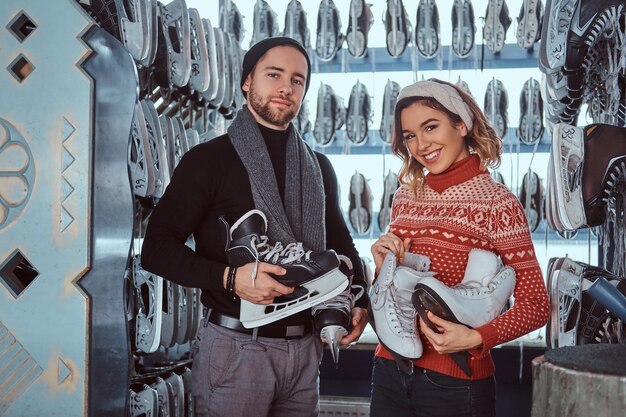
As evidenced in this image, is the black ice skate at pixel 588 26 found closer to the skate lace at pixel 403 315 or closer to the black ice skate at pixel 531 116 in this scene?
the skate lace at pixel 403 315

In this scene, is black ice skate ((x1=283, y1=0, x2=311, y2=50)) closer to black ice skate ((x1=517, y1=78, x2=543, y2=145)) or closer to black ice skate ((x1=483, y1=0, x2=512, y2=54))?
black ice skate ((x1=483, y1=0, x2=512, y2=54))

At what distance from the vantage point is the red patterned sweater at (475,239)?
1.54m

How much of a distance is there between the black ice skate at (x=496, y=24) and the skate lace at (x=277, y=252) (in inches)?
100

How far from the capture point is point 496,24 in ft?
12.9

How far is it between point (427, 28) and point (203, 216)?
2510 mm

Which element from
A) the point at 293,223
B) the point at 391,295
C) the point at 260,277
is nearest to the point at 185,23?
the point at 293,223

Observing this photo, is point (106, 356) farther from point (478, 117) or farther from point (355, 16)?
point (355, 16)

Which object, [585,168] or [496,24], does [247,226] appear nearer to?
[585,168]

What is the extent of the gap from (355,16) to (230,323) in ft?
8.58

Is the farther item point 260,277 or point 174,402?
point 174,402

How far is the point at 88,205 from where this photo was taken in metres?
2.19

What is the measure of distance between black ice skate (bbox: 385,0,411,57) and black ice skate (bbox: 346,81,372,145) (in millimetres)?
313

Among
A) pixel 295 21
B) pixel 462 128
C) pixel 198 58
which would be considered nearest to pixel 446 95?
pixel 462 128

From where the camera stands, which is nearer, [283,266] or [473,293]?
[473,293]
